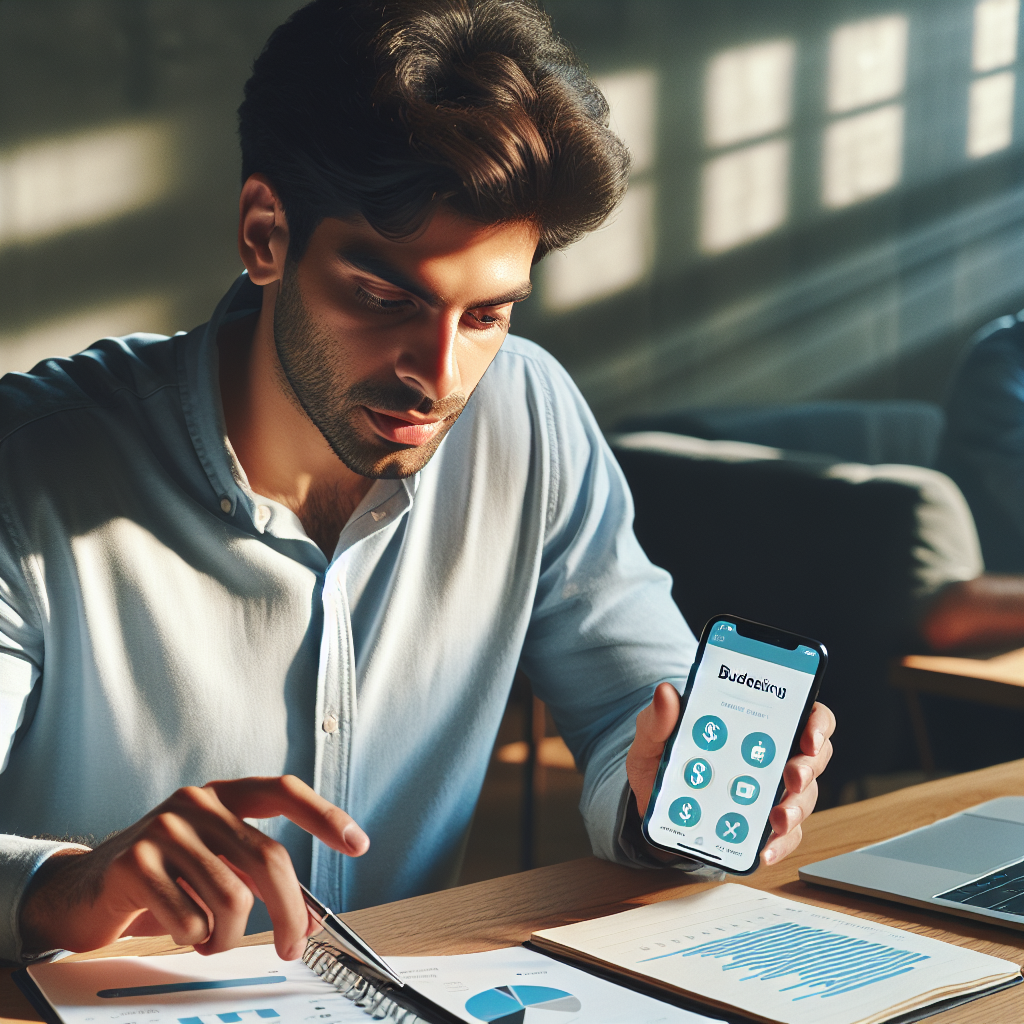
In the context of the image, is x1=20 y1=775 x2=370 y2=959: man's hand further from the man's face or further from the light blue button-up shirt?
the man's face

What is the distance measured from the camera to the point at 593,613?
1176 millimetres

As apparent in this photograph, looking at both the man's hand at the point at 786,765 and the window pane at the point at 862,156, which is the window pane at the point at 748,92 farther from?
the man's hand at the point at 786,765

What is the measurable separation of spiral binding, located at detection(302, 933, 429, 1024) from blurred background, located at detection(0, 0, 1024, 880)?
46.5 inches

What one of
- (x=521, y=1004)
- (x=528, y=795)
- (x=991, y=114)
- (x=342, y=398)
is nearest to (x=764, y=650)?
(x=521, y=1004)

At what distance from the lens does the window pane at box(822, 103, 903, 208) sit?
7.84 feet

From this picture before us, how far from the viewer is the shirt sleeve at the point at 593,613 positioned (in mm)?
1124

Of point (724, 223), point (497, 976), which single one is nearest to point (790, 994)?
point (497, 976)

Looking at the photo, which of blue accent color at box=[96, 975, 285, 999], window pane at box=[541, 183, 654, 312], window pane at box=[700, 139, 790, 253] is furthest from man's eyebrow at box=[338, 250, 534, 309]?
window pane at box=[700, 139, 790, 253]

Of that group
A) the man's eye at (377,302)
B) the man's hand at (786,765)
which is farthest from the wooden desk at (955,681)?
the man's eye at (377,302)

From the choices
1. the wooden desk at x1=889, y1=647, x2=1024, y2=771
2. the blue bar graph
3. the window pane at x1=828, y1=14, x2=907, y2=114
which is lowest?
the wooden desk at x1=889, y1=647, x2=1024, y2=771

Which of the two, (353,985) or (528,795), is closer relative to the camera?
(353,985)

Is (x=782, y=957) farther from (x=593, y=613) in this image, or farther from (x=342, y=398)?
(x=342, y=398)

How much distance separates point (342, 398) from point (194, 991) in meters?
0.53

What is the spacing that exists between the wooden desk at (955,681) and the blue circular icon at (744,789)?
43.7 inches
